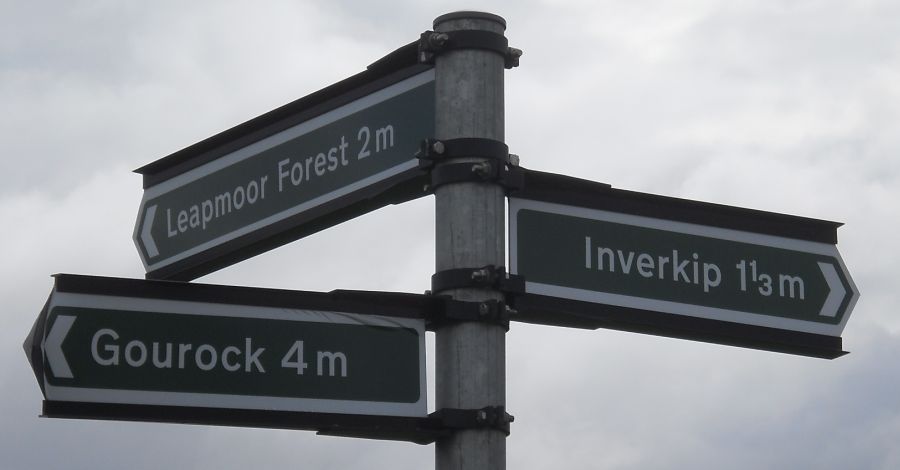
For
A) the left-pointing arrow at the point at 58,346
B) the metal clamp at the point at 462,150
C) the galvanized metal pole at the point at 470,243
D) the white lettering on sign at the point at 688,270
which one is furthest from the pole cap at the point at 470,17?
the left-pointing arrow at the point at 58,346

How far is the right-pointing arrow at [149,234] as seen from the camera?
476 centimetres

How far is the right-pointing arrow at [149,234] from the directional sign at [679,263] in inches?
56.0

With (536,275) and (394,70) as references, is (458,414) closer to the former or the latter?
(536,275)

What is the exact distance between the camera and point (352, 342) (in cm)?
398

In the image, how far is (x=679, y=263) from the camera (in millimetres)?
4289

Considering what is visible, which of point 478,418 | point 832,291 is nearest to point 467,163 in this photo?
point 478,418

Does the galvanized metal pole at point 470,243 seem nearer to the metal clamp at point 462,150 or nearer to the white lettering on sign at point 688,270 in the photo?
the metal clamp at point 462,150

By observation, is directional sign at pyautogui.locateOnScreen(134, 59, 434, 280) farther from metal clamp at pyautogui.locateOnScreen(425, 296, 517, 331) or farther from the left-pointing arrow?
the left-pointing arrow

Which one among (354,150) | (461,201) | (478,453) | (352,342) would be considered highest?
(354,150)

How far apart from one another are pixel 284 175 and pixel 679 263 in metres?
1.26

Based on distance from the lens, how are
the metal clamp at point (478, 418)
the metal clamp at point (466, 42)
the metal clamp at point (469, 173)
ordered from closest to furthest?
the metal clamp at point (478, 418) < the metal clamp at point (469, 173) < the metal clamp at point (466, 42)

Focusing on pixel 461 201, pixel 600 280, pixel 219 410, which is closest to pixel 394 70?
pixel 461 201

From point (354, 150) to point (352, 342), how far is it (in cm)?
60

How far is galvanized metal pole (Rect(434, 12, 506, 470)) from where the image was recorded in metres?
3.69
